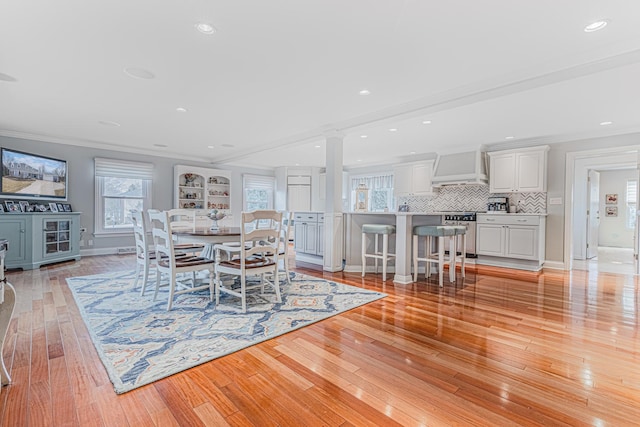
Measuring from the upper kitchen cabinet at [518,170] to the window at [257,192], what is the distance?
19.9 feet

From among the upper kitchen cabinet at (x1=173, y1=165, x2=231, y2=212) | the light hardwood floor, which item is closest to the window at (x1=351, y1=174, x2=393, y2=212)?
the upper kitchen cabinet at (x1=173, y1=165, x2=231, y2=212)

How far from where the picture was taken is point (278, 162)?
857 centimetres

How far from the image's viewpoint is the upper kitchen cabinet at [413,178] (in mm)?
6746

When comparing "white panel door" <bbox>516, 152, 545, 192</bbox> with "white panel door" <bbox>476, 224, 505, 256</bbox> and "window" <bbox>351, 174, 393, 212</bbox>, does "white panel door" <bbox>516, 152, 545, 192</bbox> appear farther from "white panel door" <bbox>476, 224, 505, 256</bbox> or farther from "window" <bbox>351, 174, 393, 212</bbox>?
"window" <bbox>351, 174, 393, 212</bbox>

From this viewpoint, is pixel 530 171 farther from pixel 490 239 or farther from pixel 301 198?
pixel 301 198

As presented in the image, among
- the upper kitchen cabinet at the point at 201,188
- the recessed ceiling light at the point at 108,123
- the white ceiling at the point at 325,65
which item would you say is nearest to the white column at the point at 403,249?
the white ceiling at the point at 325,65

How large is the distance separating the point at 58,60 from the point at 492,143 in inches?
252

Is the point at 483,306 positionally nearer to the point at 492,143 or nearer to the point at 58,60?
the point at 492,143

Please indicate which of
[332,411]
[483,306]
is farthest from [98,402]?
[483,306]

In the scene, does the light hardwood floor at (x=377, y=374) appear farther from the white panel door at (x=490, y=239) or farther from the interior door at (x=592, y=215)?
the interior door at (x=592, y=215)

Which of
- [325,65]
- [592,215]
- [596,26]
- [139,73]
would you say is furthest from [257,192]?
[592,215]

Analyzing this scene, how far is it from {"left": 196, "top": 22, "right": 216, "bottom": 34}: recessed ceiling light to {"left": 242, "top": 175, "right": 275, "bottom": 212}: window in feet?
21.8

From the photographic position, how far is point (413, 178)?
274 inches

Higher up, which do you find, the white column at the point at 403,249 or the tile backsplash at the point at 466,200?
the tile backsplash at the point at 466,200
